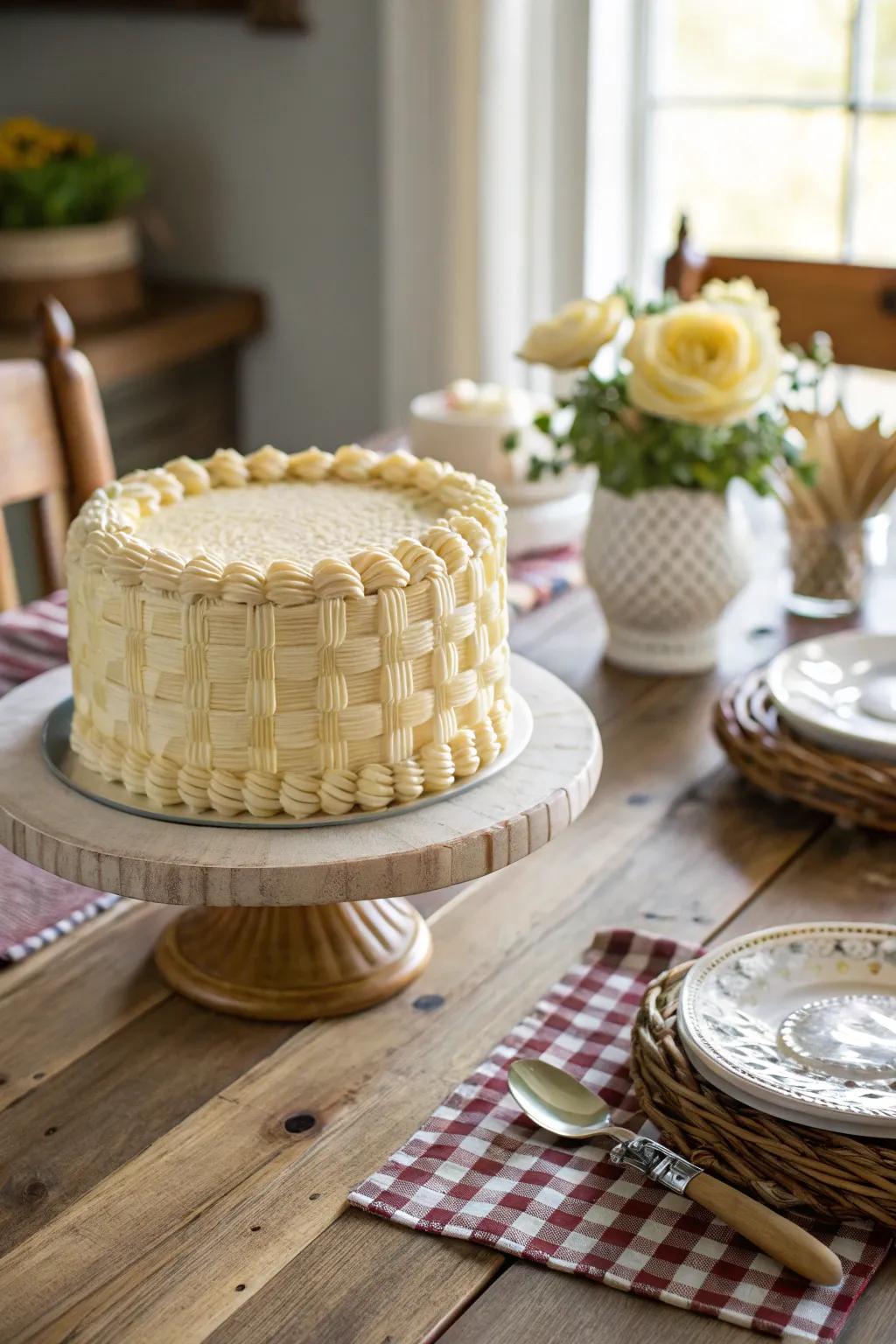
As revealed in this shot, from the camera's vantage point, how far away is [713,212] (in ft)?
8.21

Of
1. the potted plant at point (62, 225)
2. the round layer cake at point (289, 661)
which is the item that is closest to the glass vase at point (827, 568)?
the round layer cake at point (289, 661)

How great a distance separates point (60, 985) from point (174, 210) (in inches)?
85.1

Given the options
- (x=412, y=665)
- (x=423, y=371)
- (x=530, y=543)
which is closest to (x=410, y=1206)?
(x=412, y=665)

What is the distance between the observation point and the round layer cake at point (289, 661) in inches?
35.5

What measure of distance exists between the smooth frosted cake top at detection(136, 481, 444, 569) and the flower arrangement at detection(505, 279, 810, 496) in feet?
1.17

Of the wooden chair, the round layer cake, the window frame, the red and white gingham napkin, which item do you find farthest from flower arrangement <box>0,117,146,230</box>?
the red and white gingham napkin

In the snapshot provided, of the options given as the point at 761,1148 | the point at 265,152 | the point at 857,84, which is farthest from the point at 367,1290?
the point at 265,152

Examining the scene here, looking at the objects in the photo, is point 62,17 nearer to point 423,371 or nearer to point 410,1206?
point 423,371

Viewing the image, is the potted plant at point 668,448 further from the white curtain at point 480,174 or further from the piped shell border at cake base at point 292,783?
the white curtain at point 480,174

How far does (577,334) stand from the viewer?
4.71ft

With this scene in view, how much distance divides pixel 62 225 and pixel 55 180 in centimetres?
7

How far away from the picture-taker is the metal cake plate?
920 millimetres

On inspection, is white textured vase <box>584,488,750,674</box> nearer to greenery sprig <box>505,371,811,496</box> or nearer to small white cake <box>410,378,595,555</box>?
greenery sprig <box>505,371,811,496</box>

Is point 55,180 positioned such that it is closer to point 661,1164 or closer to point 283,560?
point 283,560
